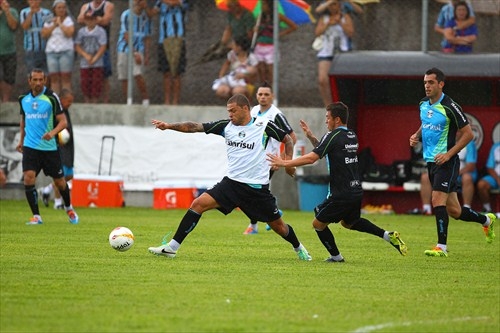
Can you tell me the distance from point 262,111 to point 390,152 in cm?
728

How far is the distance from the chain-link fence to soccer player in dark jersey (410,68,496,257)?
8.52m

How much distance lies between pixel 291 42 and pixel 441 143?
1011 cm

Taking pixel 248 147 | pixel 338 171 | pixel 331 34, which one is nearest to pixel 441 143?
pixel 338 171

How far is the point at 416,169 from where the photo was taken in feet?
74.7

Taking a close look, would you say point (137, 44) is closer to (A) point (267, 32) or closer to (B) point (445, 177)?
(A) point (267, 32)

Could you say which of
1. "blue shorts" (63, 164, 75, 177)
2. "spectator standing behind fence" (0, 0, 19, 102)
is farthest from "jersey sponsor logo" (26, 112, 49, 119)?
"spectator standing behind fence" (0, 0, 19, 102)

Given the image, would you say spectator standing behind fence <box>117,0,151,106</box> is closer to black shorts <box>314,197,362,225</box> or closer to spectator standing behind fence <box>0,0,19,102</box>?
spectator standing behind fence <box>0,0,19,102</box>

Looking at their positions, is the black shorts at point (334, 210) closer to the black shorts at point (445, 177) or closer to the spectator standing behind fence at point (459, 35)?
the black shorts at point (445, 177)

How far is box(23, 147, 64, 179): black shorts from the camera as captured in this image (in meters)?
18.4

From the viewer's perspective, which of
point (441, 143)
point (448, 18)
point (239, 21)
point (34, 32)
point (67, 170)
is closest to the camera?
point (441, 143)

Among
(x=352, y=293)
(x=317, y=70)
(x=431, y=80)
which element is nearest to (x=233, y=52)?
(x=317, y=70)

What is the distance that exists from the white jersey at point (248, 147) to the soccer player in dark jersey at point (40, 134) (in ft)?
20.2

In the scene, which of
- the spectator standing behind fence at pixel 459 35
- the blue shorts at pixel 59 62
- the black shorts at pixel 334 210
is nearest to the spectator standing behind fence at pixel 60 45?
the blue shorts at pixel 59 62

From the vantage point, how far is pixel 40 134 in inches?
730
